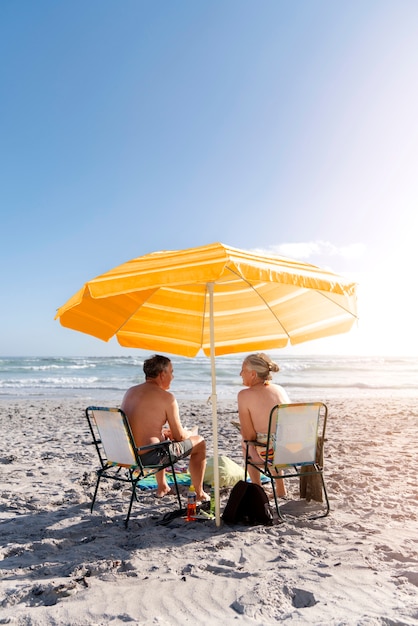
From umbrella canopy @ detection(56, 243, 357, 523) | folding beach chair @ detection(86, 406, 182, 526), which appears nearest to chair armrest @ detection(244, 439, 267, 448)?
→ umbrella canopy @ detection(56, 243, 357, 523)

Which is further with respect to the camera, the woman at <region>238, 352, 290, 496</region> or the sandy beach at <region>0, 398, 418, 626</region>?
the woman at <region>238, 352, 290, 496</region>

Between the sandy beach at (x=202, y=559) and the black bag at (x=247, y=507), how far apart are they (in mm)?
111

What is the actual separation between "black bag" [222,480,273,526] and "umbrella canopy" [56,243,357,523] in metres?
0.22

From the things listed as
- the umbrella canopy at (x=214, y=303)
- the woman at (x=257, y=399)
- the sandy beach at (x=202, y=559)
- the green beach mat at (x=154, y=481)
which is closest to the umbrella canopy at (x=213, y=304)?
the umbrella canopy at (x=214, y=303)

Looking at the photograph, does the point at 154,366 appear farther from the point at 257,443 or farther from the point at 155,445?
the point at 257,443

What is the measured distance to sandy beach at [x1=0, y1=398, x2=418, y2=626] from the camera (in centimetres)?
246

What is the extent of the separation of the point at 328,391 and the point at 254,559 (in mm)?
17166

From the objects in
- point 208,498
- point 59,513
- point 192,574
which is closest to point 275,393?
point 208,498

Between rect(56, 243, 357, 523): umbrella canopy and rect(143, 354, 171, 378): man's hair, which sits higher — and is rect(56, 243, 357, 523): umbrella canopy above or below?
above

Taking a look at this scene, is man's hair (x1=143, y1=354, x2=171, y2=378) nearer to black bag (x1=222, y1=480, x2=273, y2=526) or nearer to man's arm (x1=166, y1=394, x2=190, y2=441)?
man's arm (x1=166, y1=394, x2=190, y2=441)

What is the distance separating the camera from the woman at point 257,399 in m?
4.21

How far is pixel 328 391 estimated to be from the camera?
773 inches

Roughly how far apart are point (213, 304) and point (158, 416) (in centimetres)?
110

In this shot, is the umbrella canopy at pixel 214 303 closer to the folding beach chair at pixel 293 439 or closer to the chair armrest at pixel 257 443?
the folding beach chair at pixel 293 439
